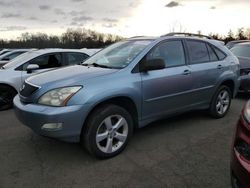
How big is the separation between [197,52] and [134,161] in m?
2.50

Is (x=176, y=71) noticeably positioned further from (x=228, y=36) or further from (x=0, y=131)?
(x=228, y=36)

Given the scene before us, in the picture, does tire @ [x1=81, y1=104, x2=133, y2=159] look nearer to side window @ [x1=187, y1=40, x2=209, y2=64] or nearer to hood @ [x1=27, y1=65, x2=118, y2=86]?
hood @ [x1=27, y1=65, x2=118, y2=86]

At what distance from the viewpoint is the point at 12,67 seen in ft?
22.6

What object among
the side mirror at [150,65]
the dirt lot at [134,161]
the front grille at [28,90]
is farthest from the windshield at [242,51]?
the front grille at [28,90]

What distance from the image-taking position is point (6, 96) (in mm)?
6680

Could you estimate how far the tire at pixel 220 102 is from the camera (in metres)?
5.57

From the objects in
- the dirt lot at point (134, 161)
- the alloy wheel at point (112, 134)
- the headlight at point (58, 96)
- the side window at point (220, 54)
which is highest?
the side window at point (220, 54)

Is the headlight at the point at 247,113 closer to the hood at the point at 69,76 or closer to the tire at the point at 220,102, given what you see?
the hood at the point at 69,76

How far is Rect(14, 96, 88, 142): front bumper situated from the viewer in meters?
3.42

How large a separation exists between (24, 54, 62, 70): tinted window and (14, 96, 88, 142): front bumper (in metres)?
3.68

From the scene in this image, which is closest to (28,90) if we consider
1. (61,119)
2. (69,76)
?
(69,76)

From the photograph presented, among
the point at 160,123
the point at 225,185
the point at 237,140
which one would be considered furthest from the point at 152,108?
the point at 237,140

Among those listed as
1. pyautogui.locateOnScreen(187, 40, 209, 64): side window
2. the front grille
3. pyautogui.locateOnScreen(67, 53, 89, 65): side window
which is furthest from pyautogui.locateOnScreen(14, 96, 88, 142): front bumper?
pyautogui.locateOnScreen(67, 53, 89, 65): side window

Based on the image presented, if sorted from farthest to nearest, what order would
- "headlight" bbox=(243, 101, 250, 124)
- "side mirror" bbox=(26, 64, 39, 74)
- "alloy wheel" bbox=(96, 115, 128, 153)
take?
"side mirror" bbox=(26, 64, 39, 74), "alloy wheel" bbox=(96, 115, 128, 153), "headlight" bbox=(243, 101, 250, 124)
